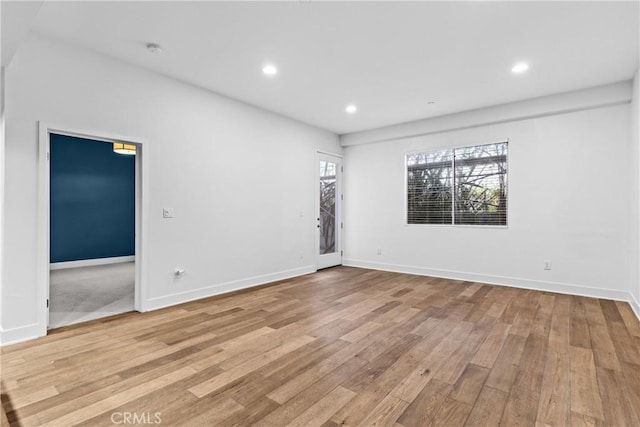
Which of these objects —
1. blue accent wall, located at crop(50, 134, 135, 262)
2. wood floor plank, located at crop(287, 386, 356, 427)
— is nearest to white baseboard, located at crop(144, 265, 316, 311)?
wood floor plank, located at crop(287, 386, 356, 427)

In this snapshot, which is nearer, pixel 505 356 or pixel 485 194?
pixel 505 356

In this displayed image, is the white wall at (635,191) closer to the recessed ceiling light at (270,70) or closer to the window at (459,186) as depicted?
the window at (459,186)

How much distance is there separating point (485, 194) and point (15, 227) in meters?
6.00

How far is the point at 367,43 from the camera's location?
3.09 meters

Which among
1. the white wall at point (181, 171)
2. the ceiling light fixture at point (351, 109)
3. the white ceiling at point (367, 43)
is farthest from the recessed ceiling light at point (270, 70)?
the ceiling light fixture at point (351, 109)

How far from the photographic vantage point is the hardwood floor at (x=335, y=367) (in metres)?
1.82

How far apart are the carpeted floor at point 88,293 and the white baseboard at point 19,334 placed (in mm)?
252

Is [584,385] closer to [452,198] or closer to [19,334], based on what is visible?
[452,198]

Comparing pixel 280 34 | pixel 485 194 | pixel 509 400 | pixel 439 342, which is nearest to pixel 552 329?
pixel 439 342

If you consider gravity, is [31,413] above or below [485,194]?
below

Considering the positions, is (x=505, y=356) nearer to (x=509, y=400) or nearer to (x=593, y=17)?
(x=509, y=400)

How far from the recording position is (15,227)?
2.83 m

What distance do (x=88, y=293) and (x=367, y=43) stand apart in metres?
4.90

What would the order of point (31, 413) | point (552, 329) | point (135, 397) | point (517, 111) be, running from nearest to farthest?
1. point (31, 413)
2. point (135, 397)
3. point (552, 329)
4. point (517, 111)
